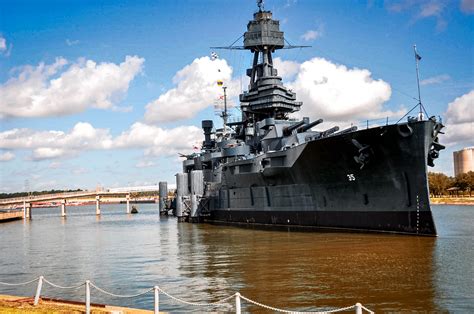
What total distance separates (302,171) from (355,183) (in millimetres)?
3932

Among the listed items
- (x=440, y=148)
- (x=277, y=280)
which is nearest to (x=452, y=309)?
(x=277, y=280)

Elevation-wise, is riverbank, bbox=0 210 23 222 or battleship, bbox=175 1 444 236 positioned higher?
battleship, bbox=175 1 444 236

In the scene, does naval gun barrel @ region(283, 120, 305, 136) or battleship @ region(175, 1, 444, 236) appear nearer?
Result: battleship @ region(175, 1, 444, 236)

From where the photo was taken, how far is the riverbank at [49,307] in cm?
1097

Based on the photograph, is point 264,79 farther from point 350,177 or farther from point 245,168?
point 350,177

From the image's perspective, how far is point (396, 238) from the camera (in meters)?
25.5

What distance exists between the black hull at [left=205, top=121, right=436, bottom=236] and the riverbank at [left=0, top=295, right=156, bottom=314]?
1796cm

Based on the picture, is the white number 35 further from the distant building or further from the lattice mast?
the distant building

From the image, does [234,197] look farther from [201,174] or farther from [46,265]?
[46,265]

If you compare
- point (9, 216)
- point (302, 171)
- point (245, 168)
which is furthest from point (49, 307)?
point (9, 216)

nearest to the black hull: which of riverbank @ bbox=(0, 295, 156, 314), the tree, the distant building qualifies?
riverbank @ bbox=(0, 295, 156, 314)

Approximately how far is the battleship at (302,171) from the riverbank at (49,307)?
17634mm

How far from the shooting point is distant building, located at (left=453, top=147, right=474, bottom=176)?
128 m

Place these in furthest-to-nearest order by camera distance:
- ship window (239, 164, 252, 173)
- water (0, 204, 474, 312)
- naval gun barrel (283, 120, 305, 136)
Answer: ship window (239, 164, 252, 173)
naval gun barrel (283, 120, 305, 136)
water (0, 204, 474, 312)
